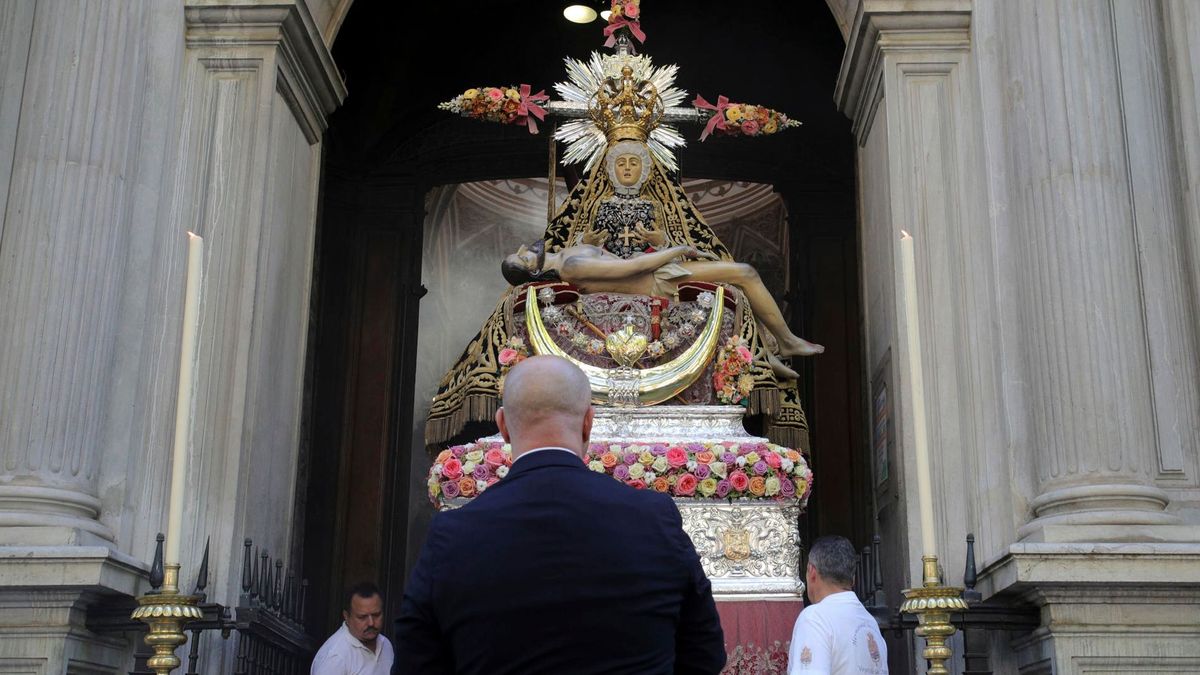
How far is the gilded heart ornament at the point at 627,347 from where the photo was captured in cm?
770

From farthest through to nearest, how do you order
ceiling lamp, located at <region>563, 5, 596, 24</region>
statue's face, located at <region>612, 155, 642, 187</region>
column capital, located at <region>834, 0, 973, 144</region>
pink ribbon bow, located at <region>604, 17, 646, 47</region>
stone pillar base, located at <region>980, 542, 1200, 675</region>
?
ceiling lamp, located at <region>563, 5, 596, 24</region> < pink ribbon bow, located at <region>604, 17, 646, 47</region> < statue's face, located at <region>612, 155, 642, 187</region> < column capital, located at <region>834, 0, 973, 144</region> < stone pillar base, located at <region>980, 542, 1200, 675</region>

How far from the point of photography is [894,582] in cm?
738

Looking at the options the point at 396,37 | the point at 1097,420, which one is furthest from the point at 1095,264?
the point at 396,37

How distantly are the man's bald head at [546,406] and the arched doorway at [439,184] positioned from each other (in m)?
7.82

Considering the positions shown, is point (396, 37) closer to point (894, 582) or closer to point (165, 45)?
point (165, 45)

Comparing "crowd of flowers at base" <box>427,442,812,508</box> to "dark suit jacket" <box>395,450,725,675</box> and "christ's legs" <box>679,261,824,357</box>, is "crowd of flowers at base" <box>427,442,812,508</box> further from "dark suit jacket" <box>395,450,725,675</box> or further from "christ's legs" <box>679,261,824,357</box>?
"dark suit jacket" <box>395,450,725,675</box>

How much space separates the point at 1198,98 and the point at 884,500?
2.54 meters

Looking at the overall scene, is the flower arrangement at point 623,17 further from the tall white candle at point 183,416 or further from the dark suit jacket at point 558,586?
the dark suit jacket at point 558,586

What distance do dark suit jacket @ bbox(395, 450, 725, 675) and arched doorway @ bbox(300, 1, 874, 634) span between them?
7849 mm

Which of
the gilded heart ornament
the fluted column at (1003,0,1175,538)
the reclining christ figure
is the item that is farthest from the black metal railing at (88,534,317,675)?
the fluted column at (1003,0,1175,538)

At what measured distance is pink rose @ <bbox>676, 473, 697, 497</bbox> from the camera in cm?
672

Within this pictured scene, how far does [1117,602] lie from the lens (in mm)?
5578

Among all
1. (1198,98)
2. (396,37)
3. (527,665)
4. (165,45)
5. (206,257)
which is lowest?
(527,665)

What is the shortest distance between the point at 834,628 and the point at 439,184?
8.08 m
